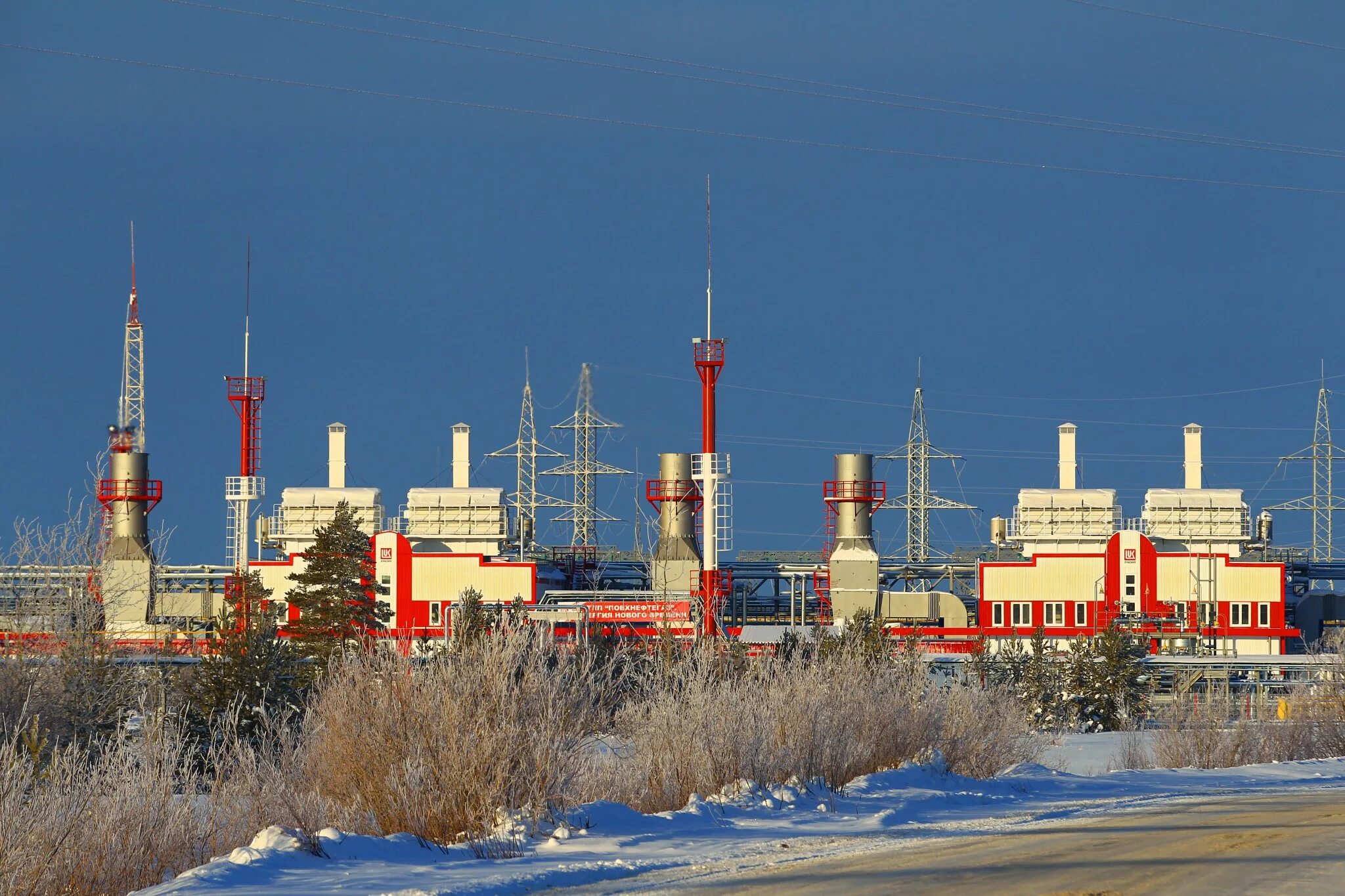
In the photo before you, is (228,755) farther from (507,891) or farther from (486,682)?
(507,891)

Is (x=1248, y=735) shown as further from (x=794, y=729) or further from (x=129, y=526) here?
(x=129, y=526)

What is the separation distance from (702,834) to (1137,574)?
201 ft

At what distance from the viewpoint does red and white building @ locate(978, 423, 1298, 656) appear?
75.2 metres

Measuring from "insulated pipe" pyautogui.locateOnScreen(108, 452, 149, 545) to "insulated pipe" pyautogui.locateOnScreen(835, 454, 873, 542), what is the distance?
35564mm

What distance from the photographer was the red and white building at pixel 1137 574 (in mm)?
75250

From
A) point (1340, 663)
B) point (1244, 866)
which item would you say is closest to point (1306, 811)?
point (1244, 866)

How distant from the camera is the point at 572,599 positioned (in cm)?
7469

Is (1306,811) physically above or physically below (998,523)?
below

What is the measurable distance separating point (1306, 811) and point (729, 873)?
10.7 metres

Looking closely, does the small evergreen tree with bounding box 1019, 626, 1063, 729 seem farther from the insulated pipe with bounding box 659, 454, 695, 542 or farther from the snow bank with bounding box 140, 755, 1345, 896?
the snow bank with bounding box 140, 755, 1345, 896

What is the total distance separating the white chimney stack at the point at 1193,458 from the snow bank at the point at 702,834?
176 feet

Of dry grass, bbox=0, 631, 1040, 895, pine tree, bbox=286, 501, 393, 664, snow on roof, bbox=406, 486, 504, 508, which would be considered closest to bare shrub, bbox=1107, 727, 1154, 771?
dry grass, bbox=0, 631, 1040, 895

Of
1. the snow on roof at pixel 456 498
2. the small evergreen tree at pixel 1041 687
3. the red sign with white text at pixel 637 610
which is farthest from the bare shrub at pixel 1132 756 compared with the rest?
the snow on roof at pixel 456 498

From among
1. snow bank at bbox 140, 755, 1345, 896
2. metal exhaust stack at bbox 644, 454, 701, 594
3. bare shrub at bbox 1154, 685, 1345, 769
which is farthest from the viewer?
metal exhaust stack at bbox 644, 454, 701, 594
